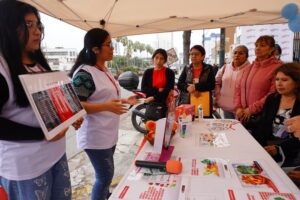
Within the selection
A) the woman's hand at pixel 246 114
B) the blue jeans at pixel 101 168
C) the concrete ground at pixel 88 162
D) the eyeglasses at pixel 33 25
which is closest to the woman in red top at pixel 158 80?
the concrete ground at pixel 88 162

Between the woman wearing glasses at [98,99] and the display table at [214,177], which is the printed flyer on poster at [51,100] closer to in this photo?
the woman wearing glasses at [98,99]

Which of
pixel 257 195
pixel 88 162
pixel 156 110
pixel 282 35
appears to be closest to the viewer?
pixel 257 195

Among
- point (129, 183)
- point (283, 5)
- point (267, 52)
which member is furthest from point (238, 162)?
point (283, 5)

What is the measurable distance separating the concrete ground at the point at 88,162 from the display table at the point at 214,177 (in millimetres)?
1117

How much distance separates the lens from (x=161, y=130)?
105 cm

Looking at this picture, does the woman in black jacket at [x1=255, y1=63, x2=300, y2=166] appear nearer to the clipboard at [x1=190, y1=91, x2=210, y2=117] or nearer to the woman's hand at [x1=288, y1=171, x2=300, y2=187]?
the woman's hand at [x1=288, y1=171, x2=300, y2=187]

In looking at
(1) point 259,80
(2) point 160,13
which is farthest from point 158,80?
(1) point 259,80

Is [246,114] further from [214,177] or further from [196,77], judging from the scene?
[214,177]

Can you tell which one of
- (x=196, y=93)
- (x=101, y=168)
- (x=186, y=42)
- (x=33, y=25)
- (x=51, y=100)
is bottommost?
(x=101, y=168)

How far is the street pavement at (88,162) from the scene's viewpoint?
202cm

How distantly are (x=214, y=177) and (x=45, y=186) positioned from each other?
761 mm

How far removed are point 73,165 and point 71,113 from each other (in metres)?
1.83

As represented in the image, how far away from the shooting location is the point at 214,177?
0.91 meters

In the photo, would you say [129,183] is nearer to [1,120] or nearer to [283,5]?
[1,120]
